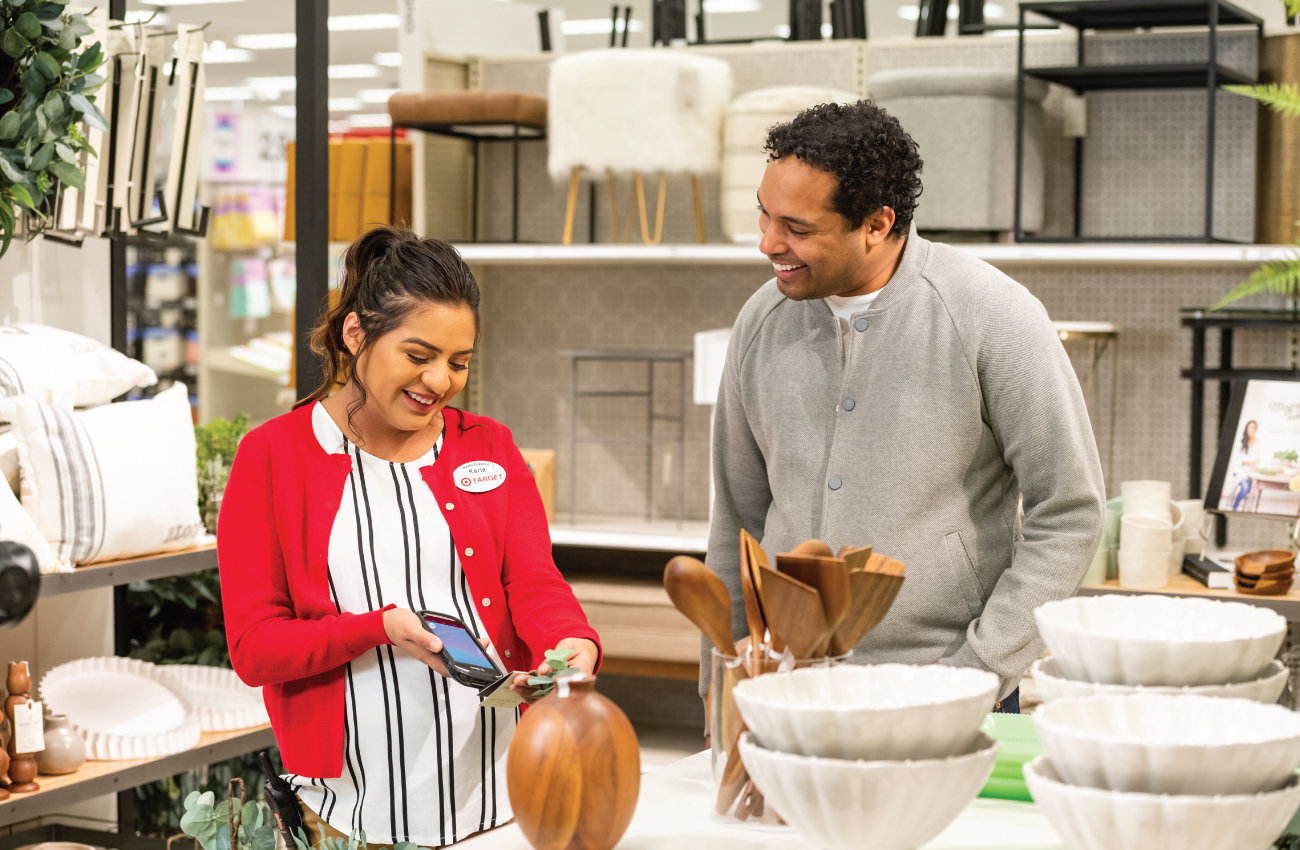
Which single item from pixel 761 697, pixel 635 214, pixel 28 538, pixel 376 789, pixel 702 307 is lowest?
pixel 376 789

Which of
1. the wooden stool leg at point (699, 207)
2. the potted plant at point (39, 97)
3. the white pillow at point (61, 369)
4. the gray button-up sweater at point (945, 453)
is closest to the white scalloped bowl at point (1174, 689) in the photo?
the gray button-up sweater at point (945, 453)

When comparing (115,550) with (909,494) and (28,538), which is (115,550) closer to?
(28,538)

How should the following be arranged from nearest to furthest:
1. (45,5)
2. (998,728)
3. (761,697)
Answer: (761,697) → (998,728) → (45,5)

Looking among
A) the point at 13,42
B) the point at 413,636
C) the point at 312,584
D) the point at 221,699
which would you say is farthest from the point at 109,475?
the point at 413,636

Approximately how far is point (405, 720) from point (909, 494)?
660 millimetres

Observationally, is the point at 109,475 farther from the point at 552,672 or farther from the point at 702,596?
the point at 702,596

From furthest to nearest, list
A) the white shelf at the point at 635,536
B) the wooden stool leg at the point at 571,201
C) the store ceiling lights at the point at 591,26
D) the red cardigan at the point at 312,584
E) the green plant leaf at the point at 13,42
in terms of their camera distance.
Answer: the store ceiling lights at the point at 591,26, the wooden stool leg at the point at 571,201, the white shelf at the point at 635,536, the green plant leaf at the point at 13,42, the red cardigan at the point at 312,584

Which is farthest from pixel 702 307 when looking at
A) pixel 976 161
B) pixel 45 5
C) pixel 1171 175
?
pixel 45 5

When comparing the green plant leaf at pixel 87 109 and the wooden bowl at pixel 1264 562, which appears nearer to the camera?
the green plant leaf at pixel 87 109

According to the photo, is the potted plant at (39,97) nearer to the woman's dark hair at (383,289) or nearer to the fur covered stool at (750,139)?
the woman's dark hair at (383,289)

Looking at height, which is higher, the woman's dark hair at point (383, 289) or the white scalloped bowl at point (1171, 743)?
the woman's dark hair at point (383, 289)

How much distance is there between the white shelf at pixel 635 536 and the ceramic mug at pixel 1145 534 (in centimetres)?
107

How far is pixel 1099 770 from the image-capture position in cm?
79

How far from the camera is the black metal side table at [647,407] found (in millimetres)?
3816
